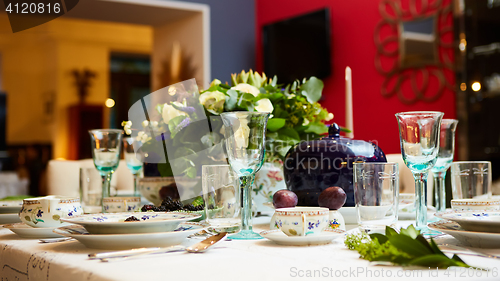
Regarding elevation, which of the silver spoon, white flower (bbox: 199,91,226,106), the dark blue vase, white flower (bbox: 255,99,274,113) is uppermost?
white flower (bbox: 199,91,226,106)

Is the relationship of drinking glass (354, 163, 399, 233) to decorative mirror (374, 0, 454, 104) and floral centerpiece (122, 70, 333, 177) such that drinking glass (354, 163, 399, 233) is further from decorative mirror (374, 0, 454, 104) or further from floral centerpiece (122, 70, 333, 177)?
decorative mirror (374, 0, 454, 104)

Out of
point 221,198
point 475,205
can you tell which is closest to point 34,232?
point 221,198

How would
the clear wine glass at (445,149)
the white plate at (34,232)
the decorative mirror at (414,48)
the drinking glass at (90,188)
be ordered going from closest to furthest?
1. the white plate at (34,232)
2. the clear wine glass at (445,149)
3. the drinking glass at (90,188)
4. the decorative mirror at (414,48)

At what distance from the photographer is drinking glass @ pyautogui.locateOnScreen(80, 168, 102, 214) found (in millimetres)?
1411

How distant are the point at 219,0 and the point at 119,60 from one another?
16.0ft

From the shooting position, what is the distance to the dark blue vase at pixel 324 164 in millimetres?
1130

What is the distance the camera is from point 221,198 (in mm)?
951

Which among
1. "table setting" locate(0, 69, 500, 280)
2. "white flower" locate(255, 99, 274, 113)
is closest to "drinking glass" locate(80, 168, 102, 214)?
"table setting" locate(0, 69, 500, 280)

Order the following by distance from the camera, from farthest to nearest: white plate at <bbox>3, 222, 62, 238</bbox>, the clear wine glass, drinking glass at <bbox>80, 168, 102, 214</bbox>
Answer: drinking glass at <bbox>80, 168, 102, 214</bbox>
the clear wine glass
white plate at <bbox>3, 222, 62, 238</bbox>

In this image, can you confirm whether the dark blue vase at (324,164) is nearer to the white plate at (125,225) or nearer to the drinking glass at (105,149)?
the white plate at (125,225)

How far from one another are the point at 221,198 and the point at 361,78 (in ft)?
11.0

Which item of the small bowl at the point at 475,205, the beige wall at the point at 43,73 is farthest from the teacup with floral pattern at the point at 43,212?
the beige wall at the point at 43,73

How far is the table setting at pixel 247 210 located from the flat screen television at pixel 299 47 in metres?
2.97

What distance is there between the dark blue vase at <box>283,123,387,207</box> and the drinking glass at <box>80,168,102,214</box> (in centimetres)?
60
